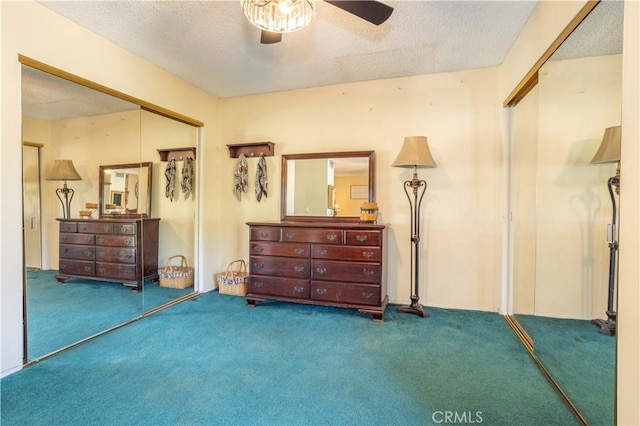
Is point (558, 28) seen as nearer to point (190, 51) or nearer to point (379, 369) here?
point (379, 369)

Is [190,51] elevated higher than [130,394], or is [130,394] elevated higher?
[190,51]

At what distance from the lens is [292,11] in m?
1.87

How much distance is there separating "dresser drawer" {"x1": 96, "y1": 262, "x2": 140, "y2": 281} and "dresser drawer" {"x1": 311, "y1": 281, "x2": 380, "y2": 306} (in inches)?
76.1

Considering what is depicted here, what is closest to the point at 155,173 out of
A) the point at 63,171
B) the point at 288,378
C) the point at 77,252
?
the point at 63,171

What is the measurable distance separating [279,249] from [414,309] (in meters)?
1.59

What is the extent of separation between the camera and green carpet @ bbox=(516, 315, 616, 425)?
4.48ft

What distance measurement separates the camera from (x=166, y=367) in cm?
209

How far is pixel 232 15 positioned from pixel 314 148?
5.69ft

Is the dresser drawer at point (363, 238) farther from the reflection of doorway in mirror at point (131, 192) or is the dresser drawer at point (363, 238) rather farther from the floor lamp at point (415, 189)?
the reflection of doorway in mirror at point (131, 192)

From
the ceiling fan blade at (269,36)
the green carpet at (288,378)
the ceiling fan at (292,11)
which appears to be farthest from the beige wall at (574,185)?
the ceiling fan blade at (269,36)

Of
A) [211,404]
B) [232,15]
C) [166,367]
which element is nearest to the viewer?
[211,404]

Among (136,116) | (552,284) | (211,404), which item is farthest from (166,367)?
(552,284)

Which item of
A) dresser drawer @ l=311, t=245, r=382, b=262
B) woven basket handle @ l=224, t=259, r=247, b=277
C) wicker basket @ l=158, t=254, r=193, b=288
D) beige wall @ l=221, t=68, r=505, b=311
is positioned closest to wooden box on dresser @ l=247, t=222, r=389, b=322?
dresser drawer @ l=311, t=245, r=382, b=262

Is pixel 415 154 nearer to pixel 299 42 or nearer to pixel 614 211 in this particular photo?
pixel 299 42
